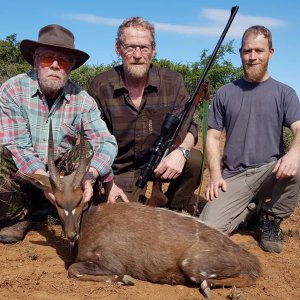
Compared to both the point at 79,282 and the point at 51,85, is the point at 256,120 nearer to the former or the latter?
the point at 51,85

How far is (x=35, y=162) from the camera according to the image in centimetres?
630

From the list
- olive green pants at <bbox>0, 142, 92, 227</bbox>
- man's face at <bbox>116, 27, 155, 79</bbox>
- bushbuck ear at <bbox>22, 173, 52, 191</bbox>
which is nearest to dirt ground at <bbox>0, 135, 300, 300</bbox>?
olive green pants at <bbox>0, 142, 92, 227</bbox>

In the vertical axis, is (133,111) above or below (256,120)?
below

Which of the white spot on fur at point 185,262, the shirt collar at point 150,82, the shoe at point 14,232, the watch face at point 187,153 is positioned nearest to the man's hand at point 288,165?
the watch face at point 187,153

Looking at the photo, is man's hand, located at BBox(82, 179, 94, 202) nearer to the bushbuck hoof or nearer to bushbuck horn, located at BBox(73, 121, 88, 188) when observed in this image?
bushbuck horn, located at BBox(73, 121, 88, 188)

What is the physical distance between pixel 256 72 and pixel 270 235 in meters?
2.35

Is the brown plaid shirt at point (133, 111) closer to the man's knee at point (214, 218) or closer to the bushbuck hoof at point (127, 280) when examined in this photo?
the man's knee at point (214, 218)

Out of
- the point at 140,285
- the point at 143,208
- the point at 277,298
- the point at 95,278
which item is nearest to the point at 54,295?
the point at 95,278

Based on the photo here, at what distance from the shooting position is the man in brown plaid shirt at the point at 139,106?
7.42 m

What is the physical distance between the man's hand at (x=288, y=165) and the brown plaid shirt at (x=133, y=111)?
5.22 ft

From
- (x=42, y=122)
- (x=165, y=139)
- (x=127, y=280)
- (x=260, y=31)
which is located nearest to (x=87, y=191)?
(x=127, y=280)

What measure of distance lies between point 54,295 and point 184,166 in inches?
126

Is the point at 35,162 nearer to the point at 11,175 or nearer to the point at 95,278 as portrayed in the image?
the point at 11,175

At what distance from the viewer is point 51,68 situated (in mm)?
6602
